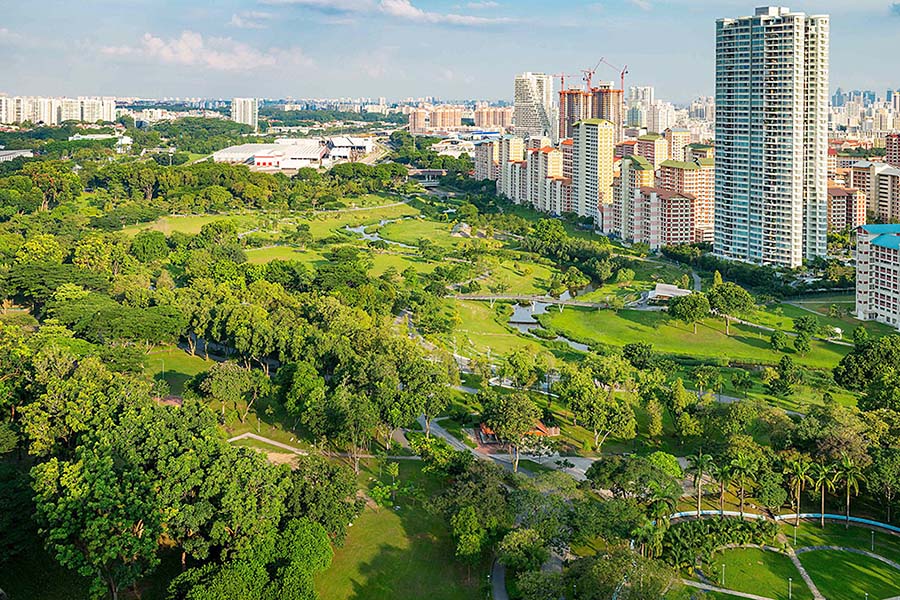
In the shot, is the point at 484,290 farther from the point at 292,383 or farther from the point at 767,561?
the point at 767,561

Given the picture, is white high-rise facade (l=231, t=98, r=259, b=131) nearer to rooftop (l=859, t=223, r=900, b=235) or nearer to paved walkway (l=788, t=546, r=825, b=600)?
rooftop (l=859, t=223, r=900, b=235)

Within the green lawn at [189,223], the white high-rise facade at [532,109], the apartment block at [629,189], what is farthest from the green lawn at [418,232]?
the white high-rise facade at [532,109]

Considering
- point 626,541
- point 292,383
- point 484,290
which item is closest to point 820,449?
point 626,541

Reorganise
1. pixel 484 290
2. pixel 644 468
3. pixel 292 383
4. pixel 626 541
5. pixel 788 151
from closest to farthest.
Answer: pixel 626 541
pixel 644 468
pixel 292 383
pixel 484 290
pixel 788 151

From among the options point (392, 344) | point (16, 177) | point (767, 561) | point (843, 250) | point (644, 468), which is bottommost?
point (767, 561)

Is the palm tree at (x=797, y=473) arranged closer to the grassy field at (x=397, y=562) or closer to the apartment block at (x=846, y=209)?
the grassy field at (x=397, y=562)
